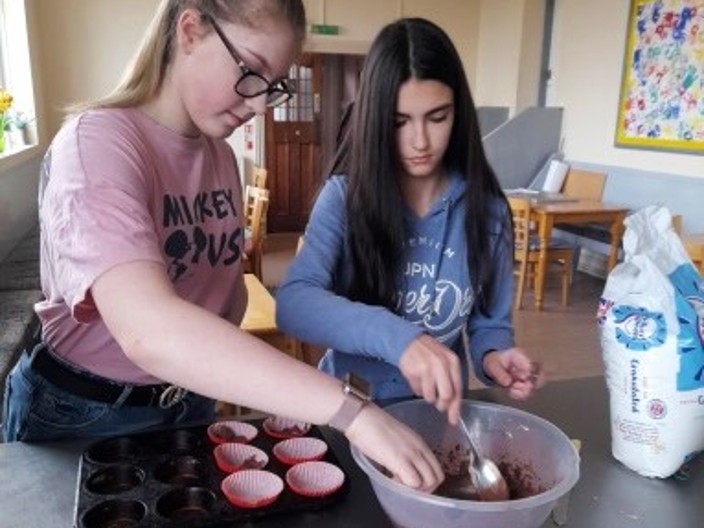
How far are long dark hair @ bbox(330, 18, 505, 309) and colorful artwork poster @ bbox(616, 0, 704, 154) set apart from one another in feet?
11.2

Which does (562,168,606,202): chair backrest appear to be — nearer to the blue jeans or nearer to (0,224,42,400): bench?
(0,224,42,400): bench

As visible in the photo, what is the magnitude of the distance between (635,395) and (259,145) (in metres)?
5.33

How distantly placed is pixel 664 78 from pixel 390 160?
3808 millimetres

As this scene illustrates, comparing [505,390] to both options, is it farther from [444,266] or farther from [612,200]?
[612,200]

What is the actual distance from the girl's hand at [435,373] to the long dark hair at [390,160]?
34 centimetres

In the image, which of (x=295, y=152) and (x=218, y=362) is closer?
(x=218, y=362)

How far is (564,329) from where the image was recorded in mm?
3717

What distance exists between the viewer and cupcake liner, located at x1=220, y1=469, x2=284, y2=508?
73 centimetres

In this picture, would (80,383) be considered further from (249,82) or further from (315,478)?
(249,82)

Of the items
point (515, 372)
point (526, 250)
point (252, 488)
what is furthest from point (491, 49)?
point (252, 488)

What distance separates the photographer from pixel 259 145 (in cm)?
584

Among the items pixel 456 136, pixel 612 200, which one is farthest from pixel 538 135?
pixel 456 136

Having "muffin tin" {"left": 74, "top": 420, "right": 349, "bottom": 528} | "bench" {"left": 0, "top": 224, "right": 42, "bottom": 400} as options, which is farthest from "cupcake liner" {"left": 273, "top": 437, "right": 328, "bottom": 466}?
"bench" {"left": 0, "top": 224, "right": 42, "bottom": 400}

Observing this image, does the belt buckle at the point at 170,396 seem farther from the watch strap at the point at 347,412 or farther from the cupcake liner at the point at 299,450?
the watch strap at the point at 347,412
